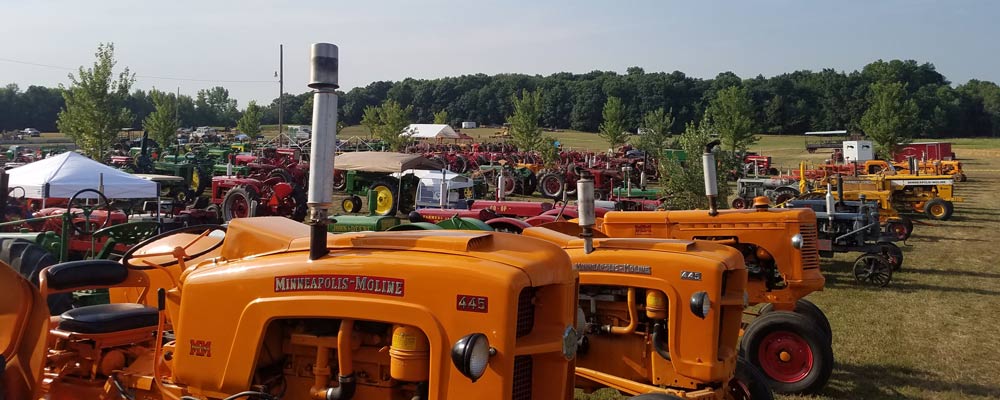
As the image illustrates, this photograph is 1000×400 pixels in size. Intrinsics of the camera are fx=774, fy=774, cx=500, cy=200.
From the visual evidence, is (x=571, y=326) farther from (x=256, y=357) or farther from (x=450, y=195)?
(x=450, y=195)

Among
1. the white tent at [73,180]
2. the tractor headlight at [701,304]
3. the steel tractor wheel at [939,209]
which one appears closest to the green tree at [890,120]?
the steel tractor wheel at [939,209]

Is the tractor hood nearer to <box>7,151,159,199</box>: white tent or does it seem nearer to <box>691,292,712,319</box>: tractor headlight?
<box>691,292,712,319</box>: tractor headlight

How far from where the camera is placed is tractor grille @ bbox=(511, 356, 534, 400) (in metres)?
3.07

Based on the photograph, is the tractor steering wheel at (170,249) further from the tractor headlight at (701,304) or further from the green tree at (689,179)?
the green tree at (689,179)

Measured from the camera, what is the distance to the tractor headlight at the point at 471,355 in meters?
2.65

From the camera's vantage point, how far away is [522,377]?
3.10 metres

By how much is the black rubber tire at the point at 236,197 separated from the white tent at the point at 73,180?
1953mm

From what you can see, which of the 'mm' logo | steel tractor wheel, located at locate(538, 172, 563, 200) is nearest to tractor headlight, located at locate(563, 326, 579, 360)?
the 'mm' logo

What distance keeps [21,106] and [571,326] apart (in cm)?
9885

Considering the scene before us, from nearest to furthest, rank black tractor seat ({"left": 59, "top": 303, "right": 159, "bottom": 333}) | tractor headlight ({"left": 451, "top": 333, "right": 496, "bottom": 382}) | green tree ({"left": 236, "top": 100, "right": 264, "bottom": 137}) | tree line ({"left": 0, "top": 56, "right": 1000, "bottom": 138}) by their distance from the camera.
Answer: tractor headlight ({"left": 451, "top": 333, "right": 496, "bottom": 382}) → black tractor seat ({"left": 59, "top": 303, "right": 159, "bottom": 333}) → green tree ({"left": 236, "top": 100, "right": 264, "bottom": 137}) → tree line ({"left": 0, "top": 56, "right": 1000, "bottom": 138})

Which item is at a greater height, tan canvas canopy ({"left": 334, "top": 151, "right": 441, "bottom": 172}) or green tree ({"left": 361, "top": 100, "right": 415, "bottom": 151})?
green tree ({"left": 361, "top": 100, "right": 415, "bottom": 151})

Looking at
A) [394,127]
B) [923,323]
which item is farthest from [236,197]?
[394,127]

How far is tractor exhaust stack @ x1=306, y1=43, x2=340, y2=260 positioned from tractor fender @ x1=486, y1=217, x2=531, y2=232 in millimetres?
6951

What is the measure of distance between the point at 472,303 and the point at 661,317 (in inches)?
92.9
